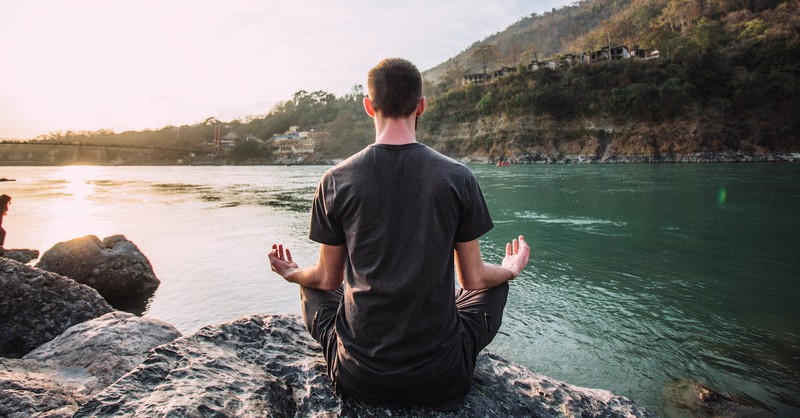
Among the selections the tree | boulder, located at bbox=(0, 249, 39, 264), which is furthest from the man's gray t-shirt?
the tree

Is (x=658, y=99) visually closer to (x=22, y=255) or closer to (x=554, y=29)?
(x=22, y=255)

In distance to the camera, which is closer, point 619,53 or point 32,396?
point 32,396

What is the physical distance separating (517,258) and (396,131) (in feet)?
3.70

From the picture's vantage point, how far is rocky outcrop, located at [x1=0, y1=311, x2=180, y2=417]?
6.64ft

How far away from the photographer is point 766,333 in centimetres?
552

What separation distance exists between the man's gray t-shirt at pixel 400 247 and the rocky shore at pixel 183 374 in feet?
1.26

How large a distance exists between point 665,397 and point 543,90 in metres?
66.6

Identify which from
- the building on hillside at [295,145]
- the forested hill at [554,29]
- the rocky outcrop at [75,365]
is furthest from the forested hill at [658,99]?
the rocky outcrop at [75,365]

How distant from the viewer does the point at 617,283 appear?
7793 millimetres

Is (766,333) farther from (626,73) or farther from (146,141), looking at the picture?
(146,141)

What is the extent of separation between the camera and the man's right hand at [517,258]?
91.9 inches

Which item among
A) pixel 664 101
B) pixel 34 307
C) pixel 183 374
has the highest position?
pixel 664 101

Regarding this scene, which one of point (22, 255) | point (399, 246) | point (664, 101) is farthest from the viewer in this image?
point (664, 101)

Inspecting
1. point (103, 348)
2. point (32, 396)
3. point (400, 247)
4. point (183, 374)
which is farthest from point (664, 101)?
point (32, 396)
